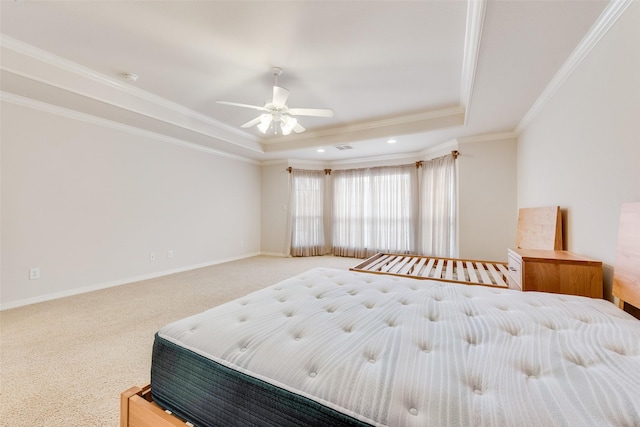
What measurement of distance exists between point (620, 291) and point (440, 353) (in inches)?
54.9

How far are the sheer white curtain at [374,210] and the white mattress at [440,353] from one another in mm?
3868

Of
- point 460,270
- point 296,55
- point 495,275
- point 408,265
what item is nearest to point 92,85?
point 296,55

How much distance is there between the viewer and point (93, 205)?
3.32m

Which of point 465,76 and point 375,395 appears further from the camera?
point 465,76

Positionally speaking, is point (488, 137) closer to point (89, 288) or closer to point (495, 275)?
point (495, 275)

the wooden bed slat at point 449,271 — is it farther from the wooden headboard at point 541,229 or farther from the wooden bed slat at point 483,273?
the wooden headboard at point 541,229

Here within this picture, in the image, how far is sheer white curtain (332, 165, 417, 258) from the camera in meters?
5.06

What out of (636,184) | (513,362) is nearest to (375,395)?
(513,362)

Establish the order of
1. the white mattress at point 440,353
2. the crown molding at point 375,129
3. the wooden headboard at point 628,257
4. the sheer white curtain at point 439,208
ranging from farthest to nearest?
the sheer white curtain at point 439,208, the crown molding at point 375,129, the wooden headboard at point 628,257, the white mattress at point 440,353

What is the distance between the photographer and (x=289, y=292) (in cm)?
137

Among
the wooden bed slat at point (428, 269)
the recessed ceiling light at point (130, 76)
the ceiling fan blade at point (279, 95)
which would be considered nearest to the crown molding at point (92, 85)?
the recessed ceiling light at point (130, 76)

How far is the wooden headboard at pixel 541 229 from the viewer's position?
222 centimetres

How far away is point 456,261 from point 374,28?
9.87ft

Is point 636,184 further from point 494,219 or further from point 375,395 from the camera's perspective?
point 494,219
